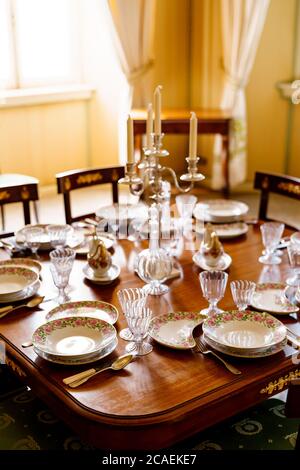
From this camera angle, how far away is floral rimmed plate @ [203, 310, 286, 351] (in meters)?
1.49

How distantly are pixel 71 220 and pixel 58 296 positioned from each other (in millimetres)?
736

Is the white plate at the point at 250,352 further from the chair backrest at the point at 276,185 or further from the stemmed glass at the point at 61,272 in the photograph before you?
the chair backrest at the point at 276,185

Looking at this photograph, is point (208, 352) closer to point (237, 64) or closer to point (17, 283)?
point (17, 283)

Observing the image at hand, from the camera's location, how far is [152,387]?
1329 millimetres

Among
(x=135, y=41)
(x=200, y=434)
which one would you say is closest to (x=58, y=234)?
(x=200, y=434)

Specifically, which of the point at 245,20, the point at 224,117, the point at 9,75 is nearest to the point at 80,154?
the point at 9,75

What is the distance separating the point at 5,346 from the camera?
5.01 ft

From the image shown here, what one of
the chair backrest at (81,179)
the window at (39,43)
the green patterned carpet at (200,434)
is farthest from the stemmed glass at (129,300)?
the window at (39,43)

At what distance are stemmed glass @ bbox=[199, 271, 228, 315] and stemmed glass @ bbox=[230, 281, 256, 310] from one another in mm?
34

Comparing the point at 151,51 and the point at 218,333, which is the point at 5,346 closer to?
the point at 218,333

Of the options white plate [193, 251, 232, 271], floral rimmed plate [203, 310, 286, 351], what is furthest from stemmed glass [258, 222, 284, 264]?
floral rimmed plate [203, 310, 286, 351]

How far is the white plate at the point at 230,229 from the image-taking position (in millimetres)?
2219

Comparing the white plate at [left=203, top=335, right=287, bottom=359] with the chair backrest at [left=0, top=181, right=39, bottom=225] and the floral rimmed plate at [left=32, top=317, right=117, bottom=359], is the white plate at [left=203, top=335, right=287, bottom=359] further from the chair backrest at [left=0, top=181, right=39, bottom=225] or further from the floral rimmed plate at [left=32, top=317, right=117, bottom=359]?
the chair backrest at [left=0, top=181, right=39, bottom=225]

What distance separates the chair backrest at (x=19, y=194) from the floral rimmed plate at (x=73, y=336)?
98 centimetres
